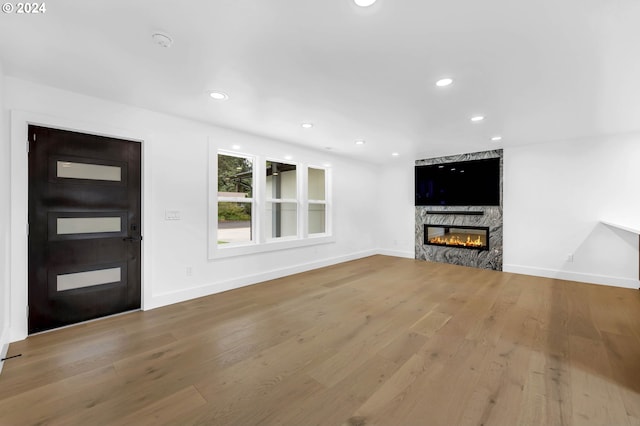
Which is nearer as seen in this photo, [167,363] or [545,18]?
[545,18]

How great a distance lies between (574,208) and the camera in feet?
15.2

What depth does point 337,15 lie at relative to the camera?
167 cm

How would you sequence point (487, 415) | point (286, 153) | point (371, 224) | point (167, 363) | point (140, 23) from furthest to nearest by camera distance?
point (371, 224), point (286, 153), point (167, 363), point (140, 23), point (487, 415)

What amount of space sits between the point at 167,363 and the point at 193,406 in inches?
25.1

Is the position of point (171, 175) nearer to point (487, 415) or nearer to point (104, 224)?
point (104, 224)

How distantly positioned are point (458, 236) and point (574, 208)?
199 cm

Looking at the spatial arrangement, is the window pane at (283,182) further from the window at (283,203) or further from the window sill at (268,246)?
the window sill at (268,246)

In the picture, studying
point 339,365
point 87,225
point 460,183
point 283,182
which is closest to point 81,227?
point 87,225

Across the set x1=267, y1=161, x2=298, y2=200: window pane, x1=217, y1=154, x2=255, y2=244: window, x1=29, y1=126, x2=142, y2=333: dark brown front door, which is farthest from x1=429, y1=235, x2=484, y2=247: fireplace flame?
x1=29, y1=126, x2=142, y2=333: dark brown front door

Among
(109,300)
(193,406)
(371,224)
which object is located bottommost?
(193,406)

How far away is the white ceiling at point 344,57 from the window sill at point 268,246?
190cm

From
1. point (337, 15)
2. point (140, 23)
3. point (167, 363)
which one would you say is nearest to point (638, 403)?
point (337, 15)

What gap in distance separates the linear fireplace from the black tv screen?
537mm

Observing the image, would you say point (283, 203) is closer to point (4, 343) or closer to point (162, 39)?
point (162, 39)
